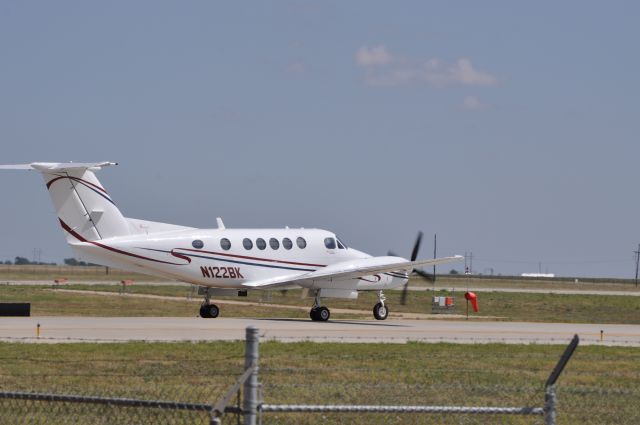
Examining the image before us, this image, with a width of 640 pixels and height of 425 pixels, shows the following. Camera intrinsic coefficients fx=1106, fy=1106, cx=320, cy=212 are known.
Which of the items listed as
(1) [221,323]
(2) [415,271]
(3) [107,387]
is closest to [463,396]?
(3) [107,387]

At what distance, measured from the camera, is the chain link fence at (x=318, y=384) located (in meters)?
16.8

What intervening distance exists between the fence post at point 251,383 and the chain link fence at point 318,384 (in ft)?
8.70

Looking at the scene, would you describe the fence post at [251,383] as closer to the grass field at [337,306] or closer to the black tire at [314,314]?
the black tire at [314,314]

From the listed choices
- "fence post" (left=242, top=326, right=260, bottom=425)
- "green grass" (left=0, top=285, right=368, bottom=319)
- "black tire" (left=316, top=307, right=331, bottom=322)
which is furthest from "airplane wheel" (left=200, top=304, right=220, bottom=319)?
"fence post" (left=242, top=326, right=260, bottom=425)

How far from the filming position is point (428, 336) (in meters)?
34.2

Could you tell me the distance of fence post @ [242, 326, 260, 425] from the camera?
1067 cm

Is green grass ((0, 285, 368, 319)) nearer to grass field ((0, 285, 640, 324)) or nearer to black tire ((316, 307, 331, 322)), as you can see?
grass field ((0, 285, 640, 324))

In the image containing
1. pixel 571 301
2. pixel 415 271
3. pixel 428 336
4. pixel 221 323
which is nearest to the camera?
pixel 428 336

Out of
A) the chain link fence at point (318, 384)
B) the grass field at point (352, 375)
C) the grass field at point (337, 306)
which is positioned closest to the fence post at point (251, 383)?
the chain link fence at point (318, 384)

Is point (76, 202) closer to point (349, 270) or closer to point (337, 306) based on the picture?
point (349, 270)

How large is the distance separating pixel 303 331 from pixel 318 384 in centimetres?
1510

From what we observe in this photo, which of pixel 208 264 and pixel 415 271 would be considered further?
pixel 415 271

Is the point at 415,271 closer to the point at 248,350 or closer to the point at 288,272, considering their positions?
the point at 288,272

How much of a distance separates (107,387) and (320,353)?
7.77 meters
